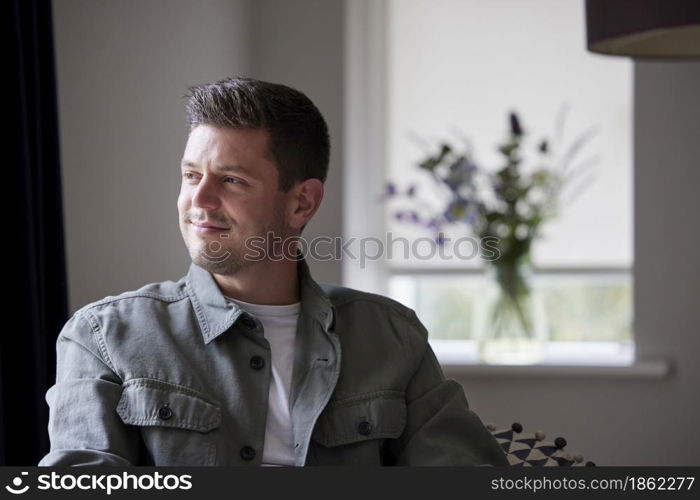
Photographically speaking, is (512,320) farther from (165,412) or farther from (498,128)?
(165,412)

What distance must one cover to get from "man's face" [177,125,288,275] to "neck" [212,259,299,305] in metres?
A: 0.03

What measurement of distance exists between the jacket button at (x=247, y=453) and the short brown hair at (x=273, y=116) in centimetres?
43

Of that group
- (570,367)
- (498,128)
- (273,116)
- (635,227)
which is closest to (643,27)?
(273,116)

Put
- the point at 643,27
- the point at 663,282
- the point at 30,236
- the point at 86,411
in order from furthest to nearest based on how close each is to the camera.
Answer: the point at 663,282
the point at 30,236
the point at 643,27
the point at 86,411

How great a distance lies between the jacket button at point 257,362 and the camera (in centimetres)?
155

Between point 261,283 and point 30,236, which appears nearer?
point 261,283

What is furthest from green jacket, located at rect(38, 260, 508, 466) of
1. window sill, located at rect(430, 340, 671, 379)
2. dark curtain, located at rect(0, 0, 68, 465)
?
window sill, located at rect(430, 340, 671, 379)

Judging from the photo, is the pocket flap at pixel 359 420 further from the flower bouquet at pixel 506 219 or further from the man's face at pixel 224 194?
the flower bouquet at pixel 506 219

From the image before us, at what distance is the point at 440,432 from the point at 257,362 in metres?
0.32

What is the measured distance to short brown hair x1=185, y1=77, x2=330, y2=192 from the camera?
5.18 feet

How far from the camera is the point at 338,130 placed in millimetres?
3084

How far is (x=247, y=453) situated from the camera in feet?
4.91

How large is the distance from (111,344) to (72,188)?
931 mm

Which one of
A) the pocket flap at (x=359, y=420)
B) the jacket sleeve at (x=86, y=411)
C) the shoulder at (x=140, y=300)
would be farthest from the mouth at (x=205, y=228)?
the pocket flap at (x=359, y=420)
